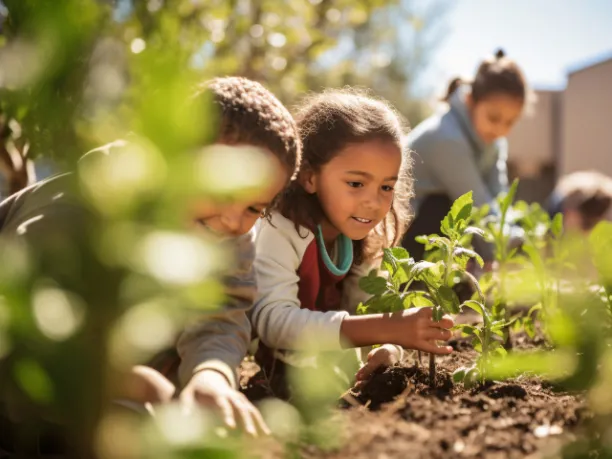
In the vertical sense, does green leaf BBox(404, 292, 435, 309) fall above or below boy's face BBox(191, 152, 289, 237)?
below

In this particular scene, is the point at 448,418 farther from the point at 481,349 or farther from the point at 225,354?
the point at 225,354

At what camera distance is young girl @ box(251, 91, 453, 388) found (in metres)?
2.23

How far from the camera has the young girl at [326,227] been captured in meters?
2.23

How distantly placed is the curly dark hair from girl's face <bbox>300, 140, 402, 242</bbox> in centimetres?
50

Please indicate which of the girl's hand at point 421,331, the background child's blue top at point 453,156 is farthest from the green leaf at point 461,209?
the background child's blue top at point 453,156

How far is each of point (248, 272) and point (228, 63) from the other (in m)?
2.73

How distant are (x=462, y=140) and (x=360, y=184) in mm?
2180

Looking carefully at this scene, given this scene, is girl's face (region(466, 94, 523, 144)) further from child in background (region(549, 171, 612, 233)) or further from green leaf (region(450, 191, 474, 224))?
green leaf (region(450, 191, 474, 224))

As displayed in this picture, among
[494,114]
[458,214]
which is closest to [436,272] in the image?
[458,214]

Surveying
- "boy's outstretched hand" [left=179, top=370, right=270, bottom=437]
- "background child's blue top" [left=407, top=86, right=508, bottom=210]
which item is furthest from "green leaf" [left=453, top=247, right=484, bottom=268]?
"background child's blue top" [left=407, top=86, right=508, bottom=210]

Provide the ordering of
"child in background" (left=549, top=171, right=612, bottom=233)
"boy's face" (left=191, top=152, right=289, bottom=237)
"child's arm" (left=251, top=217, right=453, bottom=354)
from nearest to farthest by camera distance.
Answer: "boy's face" (left=191, top=152, right=289, bottom=237)
"child's arm" (left=251, top=217, right=453, bottom=354)
"child in background" (left=549, top=171, right=612, bottom=233)

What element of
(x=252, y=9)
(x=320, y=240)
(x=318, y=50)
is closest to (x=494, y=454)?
(x=320, y=240)

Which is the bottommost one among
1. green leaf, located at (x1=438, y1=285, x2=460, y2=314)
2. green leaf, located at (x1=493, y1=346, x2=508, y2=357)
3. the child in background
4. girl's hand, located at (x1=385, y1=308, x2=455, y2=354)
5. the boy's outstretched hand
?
the child in background

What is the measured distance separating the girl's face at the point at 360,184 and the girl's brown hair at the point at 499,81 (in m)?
2.38
